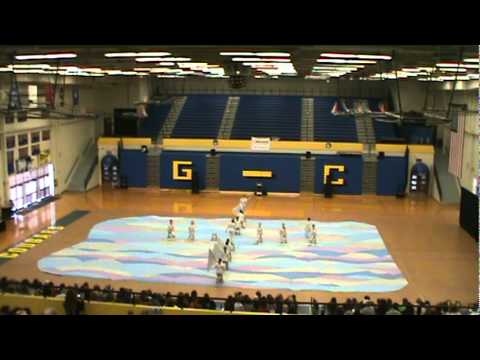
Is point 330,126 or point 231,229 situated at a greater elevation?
point 330,126

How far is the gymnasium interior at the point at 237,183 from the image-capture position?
10.6 meters

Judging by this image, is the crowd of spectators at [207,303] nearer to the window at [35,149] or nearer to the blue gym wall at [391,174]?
the window at [35,149]

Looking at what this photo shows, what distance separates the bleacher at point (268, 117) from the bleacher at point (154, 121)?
13.0ft

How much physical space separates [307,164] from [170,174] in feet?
21.2

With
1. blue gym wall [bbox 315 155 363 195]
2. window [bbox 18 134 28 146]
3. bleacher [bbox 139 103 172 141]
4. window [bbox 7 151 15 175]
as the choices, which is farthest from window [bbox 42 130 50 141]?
blue gym wall [bbox 315 155 363 195]

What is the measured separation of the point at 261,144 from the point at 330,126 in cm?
550

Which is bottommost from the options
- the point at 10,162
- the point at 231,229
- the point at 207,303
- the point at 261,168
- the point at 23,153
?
the point at 231,229

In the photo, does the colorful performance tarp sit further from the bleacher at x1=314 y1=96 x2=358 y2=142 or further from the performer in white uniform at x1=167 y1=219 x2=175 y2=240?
the bleacher at x1=314 y1=96 x2=358 y2=142

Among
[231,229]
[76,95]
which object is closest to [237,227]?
[231,229]

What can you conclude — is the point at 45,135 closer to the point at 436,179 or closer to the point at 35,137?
the point at 35,137

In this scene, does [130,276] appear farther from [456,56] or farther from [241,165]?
[241,165]

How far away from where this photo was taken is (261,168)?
87.1 ft

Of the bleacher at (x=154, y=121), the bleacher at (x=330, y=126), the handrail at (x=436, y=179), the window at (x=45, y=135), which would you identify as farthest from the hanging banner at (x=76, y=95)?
the handrail at (x=436, y=179)

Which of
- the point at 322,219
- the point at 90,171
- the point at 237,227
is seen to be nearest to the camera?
the point at 237,227
